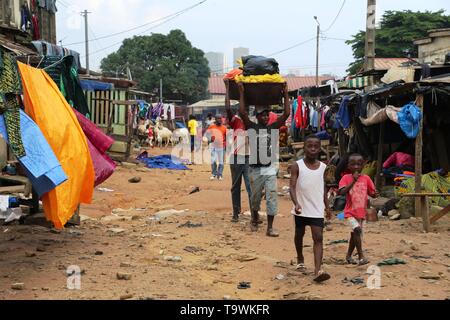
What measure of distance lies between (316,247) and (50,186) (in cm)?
270

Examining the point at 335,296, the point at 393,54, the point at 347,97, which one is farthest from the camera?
the point at 393,54

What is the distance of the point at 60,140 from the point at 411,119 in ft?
18.4

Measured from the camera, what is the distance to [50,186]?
5.57 metres

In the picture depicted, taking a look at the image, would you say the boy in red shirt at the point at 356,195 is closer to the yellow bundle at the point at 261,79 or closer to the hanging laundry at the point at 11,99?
the yellow bundle at the point at 261,79

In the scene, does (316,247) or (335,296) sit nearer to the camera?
(335,296)

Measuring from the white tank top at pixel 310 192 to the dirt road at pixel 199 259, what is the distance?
69cm

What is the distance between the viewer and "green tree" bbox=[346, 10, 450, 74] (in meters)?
33.8

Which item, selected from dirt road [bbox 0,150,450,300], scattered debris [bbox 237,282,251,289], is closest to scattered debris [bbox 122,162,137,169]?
dirt road [bbox 0,150,450,300]

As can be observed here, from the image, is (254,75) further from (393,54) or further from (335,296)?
(393,54)

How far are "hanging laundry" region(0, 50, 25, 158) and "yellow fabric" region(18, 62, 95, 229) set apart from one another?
6.8 inches

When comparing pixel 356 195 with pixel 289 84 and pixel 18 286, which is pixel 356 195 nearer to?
pixel 18 286

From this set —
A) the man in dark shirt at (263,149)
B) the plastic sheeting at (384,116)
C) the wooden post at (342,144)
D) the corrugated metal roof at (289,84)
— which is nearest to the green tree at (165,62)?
the corrugated metal roof at (289,84)

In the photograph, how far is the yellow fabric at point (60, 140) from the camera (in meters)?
5.75

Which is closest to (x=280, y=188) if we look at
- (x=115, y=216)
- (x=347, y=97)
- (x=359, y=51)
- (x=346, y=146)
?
(x=346, y=146)
